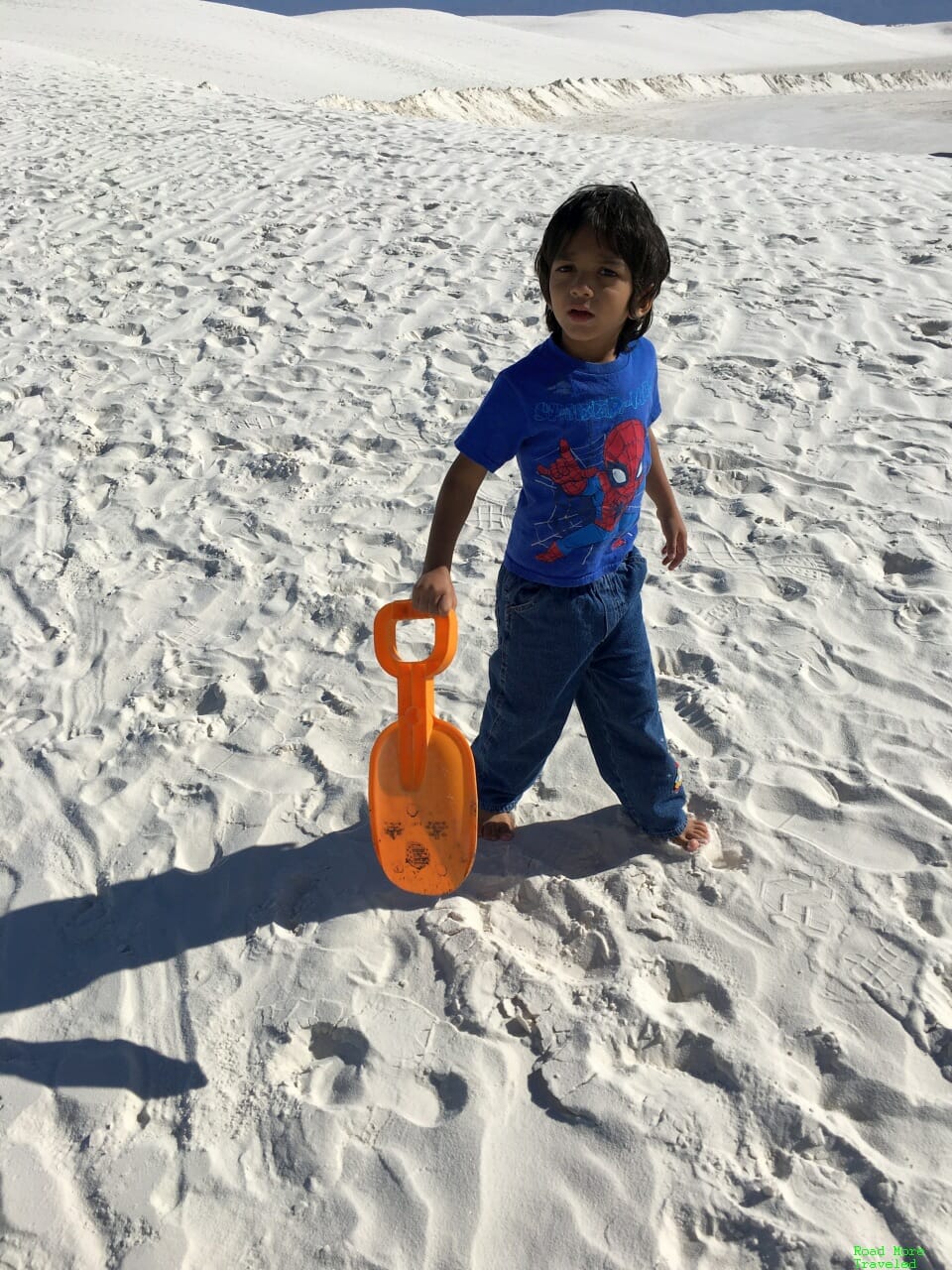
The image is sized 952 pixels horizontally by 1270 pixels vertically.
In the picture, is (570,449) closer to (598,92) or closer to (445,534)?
(445,534)

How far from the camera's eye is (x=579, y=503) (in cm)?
183

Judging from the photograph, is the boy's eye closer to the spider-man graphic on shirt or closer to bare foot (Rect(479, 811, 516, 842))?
the spider-man graphic on shirt

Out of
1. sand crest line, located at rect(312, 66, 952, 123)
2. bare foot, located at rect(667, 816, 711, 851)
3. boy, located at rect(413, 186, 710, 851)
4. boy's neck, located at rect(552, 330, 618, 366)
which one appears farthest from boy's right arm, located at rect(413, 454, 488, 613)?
sand crest line, located at rect(312, 66, 952, 123)

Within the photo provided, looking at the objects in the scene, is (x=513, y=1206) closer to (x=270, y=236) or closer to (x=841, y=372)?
(x=841, y=372)

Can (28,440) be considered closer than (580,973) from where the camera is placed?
No

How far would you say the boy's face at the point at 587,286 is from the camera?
1.68m

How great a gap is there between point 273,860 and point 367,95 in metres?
25.2

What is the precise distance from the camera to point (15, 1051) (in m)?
1.90

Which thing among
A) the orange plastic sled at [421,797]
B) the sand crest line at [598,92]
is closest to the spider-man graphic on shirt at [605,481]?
the orange plastic sled at [421,797]

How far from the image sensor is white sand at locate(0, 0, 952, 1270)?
1.64 m

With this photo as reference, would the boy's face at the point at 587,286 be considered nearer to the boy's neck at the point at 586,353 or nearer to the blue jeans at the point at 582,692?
the boy's neck at the point at 586,353

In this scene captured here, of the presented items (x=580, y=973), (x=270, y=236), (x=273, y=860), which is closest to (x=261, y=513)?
(x=273, y=860)

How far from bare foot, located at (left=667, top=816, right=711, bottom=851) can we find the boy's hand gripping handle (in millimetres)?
635

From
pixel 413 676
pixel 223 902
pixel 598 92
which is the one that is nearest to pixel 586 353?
pixel 413 676
